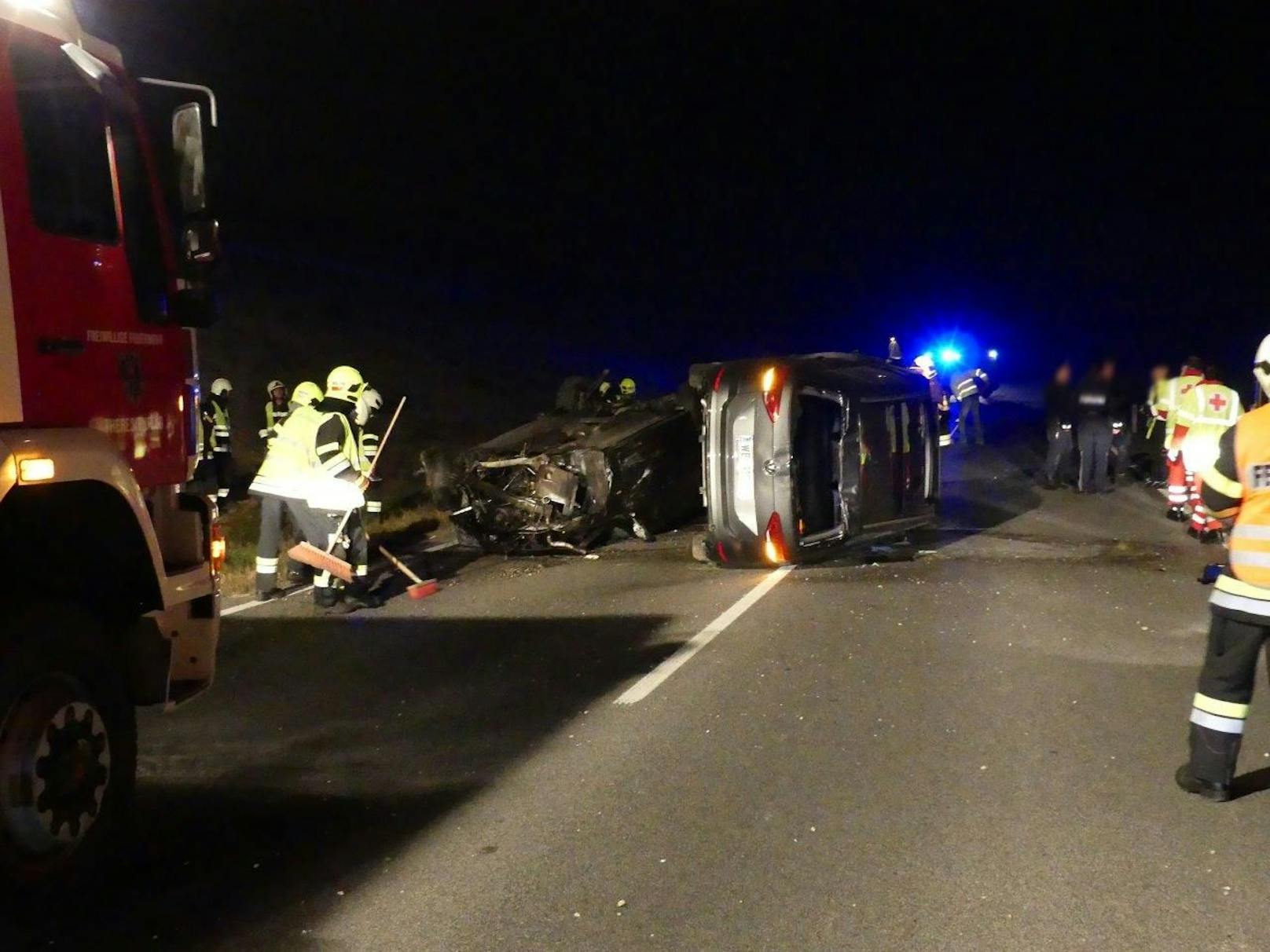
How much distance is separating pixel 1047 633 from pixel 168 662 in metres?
5.32

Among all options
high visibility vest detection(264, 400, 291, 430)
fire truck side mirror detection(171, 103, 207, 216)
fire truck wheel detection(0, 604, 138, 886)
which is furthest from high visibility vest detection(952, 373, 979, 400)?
fire truck wheel detection(0, 604, 138, 886)

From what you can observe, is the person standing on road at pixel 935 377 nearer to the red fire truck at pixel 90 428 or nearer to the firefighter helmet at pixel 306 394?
the firefighter helmet at pixel 306 394

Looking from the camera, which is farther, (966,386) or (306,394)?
(966,386)

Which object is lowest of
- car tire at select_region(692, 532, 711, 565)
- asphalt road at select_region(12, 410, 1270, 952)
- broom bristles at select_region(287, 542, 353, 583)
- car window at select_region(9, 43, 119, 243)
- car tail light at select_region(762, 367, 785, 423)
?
car tire at select_region(692, 532, 711, 565)

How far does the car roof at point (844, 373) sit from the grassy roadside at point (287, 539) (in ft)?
13.2

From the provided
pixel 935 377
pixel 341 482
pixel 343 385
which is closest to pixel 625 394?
pixel 935 377

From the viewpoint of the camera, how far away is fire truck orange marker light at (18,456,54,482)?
3.68 m

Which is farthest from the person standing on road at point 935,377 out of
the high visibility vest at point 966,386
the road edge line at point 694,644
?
the road edge line at point 694,644

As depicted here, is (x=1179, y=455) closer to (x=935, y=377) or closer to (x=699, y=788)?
(x=935, y=377)

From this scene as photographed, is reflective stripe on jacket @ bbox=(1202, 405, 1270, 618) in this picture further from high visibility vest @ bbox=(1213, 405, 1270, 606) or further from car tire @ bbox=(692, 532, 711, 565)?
car tire @ bbox=(692, 532, 711, 565)

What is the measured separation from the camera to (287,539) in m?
12.9

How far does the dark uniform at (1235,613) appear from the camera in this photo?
4.45 m

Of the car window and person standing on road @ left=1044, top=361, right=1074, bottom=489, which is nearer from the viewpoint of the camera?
the car window

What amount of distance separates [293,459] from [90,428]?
4.95 metres
